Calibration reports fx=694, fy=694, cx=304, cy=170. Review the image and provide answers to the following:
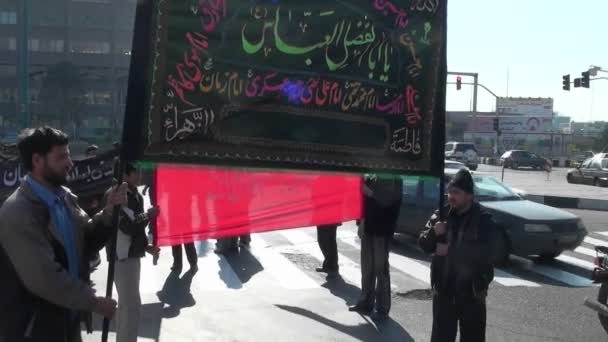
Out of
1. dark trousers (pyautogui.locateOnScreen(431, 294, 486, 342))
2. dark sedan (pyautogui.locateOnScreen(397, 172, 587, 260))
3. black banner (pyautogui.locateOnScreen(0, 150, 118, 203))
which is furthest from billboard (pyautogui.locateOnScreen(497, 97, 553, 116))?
dark trousers (pyautogui.locateOnScreen(431, 294, 486, 342))

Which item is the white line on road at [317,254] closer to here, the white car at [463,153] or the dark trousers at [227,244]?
the dark trousers at [227,244]

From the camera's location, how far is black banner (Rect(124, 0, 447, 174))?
3990 millimetres

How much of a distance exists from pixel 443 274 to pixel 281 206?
4.08ft

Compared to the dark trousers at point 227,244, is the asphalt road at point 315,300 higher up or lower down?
lower down

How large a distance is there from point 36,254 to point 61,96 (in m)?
69.7

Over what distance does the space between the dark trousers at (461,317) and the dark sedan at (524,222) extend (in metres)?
6.03

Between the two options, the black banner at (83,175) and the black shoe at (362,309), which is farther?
the black banner at (83,175)

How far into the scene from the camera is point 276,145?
4.44m

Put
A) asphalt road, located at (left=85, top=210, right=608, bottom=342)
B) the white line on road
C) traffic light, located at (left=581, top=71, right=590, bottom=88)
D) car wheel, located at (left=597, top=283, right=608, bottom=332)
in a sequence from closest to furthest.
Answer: car wheel, located at (left=597, top=283, right=608, bottom=332), asphalt road, located at (left=85, top=210, right=608, bottom=342), the white line on road, traffic light, located at (left=581, top=71, right=590, bottom=88)

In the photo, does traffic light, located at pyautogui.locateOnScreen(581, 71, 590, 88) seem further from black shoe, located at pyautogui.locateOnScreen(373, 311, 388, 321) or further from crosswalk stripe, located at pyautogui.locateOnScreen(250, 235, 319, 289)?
black shoe, located at pyautogui.locateOnScreen(373, 311, 388, 321)

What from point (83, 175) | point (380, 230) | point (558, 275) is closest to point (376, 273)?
point (380, 230)

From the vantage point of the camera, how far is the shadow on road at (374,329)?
277 inches

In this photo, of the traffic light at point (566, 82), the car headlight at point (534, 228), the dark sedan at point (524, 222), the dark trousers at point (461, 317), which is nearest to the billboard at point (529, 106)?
the traffic light at point (566, 82)

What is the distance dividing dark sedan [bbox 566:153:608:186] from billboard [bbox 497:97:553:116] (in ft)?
177
